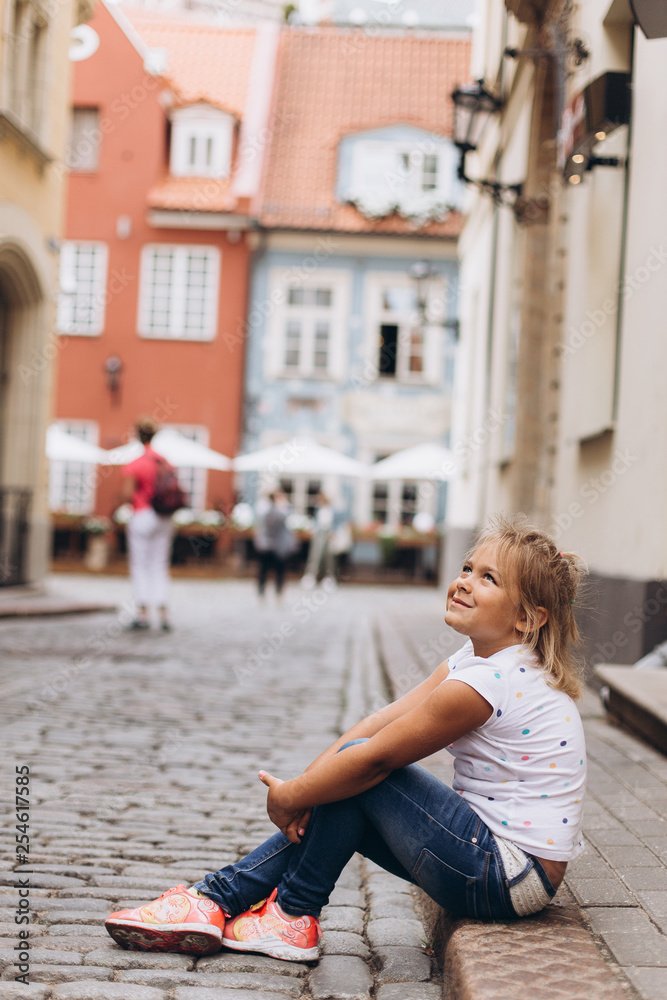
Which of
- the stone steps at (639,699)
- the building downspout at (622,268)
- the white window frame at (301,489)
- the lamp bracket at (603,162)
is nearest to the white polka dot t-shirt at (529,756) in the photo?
the stone steps at (639,699)

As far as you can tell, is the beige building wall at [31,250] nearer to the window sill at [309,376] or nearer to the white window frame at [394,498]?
the window sill at [309,376]

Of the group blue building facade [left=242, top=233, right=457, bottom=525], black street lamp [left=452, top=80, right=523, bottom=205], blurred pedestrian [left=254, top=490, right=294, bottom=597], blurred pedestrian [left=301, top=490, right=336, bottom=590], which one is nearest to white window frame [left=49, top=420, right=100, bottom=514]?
blue building facade [left=242, top=233, right=457, bottom=525]

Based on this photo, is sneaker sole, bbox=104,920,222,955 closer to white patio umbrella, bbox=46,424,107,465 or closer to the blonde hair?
the blonde hair

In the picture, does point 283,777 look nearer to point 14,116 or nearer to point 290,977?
point 290,977

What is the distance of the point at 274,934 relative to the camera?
2.80 meters

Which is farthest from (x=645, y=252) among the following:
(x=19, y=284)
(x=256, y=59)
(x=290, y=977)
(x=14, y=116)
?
(x=256, y=59)

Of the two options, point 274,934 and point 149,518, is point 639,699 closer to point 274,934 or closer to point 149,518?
point 274,934

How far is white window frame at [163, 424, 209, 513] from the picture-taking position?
26016mm

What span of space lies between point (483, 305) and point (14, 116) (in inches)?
244

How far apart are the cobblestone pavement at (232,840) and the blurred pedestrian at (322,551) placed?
1276cm

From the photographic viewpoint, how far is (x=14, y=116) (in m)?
12.4

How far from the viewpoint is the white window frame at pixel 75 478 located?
1027 inches

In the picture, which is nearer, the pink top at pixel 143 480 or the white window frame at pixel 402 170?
the pink top at pixel 143 480

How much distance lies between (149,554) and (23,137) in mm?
5323
